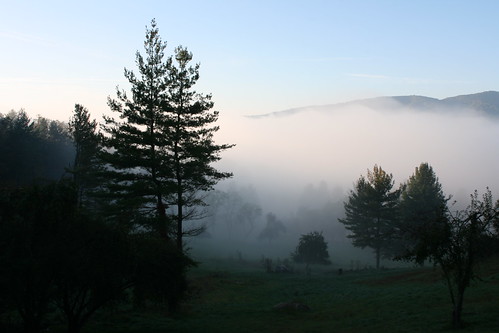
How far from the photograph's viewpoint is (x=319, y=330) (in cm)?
2348

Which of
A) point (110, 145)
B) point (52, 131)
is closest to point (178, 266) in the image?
point (110, 145)

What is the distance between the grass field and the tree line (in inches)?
99.8

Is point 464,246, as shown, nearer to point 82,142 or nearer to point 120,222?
point 120,222

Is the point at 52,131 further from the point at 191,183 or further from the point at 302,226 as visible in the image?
the point at 302,226

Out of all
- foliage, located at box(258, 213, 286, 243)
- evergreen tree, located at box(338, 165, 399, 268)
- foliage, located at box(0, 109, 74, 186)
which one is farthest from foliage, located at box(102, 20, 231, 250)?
foliage, located at box(258, 213, 286, 243)

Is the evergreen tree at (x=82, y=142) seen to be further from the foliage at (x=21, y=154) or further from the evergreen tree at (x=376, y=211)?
the evergreen tree at (x=376, y=211)

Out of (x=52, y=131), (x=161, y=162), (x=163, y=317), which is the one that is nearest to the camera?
(x=163, y=317)

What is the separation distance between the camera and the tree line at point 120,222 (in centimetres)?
1827

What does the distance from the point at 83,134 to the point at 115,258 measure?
39.0 metres

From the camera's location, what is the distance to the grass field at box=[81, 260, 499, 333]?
23.2m

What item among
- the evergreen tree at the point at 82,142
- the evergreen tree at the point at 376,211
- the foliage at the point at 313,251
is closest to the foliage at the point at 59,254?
the evergreen tree at the point at 82,142

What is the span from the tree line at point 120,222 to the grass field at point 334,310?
8.31ft

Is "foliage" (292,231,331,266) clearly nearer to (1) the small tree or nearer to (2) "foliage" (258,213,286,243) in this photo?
(1) the small tree

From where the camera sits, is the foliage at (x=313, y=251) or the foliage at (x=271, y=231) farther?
the foliage at (x=271, y=231)
